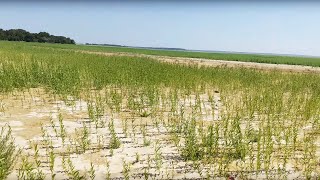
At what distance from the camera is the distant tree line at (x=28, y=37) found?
360 ft

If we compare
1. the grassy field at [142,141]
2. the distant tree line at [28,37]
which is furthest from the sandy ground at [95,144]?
the distant tree line at [28,37]

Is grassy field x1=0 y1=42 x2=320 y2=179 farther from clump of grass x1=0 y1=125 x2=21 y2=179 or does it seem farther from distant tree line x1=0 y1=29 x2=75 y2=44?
distant tree line x1=0 y1=29 x2=75 y2=44

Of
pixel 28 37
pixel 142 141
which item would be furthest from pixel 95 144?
pixel 28 37

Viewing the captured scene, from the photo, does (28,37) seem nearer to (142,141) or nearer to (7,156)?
(142,141)

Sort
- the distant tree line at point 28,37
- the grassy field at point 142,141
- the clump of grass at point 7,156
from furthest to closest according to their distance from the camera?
the distant tree line at point 28,37, the grassy field at point 142,141, the clump of grass at point 7,156

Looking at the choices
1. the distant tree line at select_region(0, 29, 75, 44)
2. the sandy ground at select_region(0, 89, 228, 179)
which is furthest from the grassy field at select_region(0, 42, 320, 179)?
the distant tree line at select_region(0, 29, 75, 44)

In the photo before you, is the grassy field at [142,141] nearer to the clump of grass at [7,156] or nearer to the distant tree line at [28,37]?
the clump of grass at [7,156]

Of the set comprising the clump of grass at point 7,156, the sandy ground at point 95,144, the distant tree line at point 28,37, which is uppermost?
the distant tree line at point 28,37

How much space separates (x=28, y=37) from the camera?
115m

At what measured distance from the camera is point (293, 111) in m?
8.88

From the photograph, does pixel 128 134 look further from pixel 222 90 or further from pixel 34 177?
Result: pixel 222 90

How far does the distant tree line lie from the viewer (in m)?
110

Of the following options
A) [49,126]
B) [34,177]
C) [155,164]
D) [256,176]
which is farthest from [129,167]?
[49,126]

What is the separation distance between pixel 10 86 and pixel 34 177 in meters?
6.85
